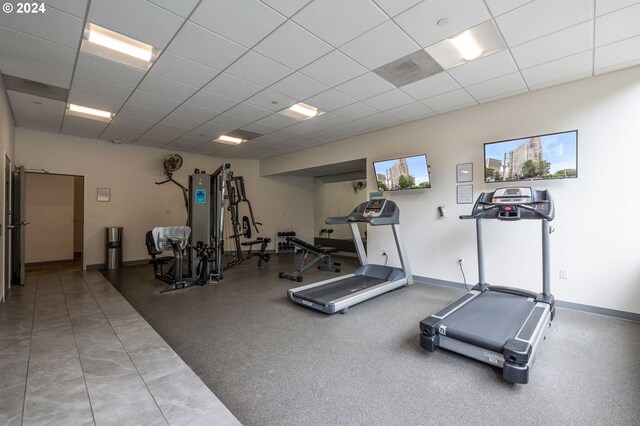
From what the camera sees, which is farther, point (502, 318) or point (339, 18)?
point (502, 318)

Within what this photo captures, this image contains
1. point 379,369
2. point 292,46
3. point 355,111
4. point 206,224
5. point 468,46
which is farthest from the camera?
point 206,224

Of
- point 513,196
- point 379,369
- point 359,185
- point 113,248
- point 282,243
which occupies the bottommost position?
point 379,369

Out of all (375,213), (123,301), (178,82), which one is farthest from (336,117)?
(123,301)

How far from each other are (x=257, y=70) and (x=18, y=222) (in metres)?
5.02

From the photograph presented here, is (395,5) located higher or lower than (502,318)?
higher

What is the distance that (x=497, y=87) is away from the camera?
Result: 3.95 meters

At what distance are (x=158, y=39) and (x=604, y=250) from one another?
5713mm

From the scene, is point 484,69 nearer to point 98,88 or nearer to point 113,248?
point 98,88

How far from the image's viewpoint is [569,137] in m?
3.62

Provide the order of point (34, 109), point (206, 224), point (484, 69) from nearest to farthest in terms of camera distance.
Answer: point (484, 69)
point (34, 109)
point (206, 224)

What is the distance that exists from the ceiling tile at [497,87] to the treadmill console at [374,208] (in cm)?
207

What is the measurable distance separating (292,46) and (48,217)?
27.6 feet

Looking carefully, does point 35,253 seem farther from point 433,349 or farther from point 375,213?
point 433,349

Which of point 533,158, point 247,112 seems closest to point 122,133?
point 247,112
